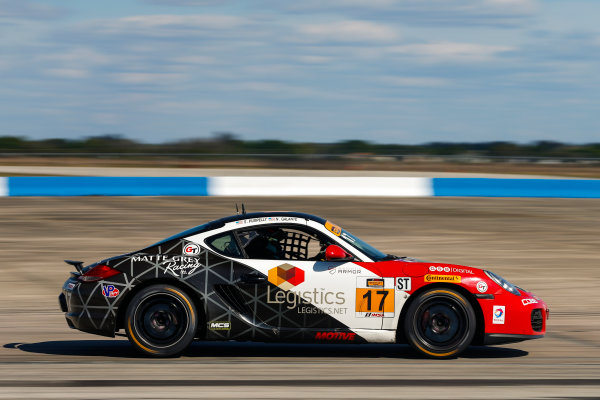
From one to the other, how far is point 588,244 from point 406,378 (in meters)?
10.9

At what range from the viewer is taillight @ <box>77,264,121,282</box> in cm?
673

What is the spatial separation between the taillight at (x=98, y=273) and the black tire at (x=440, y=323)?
2.44 meters

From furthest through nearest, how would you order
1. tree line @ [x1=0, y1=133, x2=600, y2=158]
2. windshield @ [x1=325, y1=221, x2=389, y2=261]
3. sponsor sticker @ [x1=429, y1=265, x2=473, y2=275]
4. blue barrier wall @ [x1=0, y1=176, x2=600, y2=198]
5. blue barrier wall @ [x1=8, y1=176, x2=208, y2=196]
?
1. tree line @ [x1=0, y1=133, x2=600, y2=158]
2. blue barrier wall @ [x1=0, y1=176, x2=600, y2=198]
3. blue barrier wall @ [x1=8, y1=176, x2=208, y2=196]
4. windshield @ [x1=325, y1=221, x2=389, y2=261]
5. sponsor sticker @ [x1=429, y1=265, x2=473, y2=275]

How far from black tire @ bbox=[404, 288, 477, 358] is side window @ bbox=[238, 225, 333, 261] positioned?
35.3 inches

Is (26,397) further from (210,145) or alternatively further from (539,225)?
(210,145)

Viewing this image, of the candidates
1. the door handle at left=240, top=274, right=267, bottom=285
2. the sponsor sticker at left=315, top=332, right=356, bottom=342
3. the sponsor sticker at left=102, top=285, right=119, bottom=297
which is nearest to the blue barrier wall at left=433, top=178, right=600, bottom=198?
the sponsor sticker at left=315, top=332, right=356, bottom=342

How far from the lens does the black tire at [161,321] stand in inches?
262

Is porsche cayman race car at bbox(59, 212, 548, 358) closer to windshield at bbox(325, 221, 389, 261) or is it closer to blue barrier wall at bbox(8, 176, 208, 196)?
windshield at bbox(325, 221, 389, 261)

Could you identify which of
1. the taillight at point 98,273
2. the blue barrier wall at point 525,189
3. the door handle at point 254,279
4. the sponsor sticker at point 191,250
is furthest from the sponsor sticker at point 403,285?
the blue barrier wall at point 525,189

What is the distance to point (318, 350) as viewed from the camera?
7242 mm

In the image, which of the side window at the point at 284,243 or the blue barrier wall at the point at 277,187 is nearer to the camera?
the side window at the point at 284,243

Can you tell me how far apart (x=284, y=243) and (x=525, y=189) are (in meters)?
20.5

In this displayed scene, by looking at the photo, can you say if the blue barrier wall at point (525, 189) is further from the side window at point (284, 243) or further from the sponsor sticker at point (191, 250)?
the sponsor sticker at point (191, 250)

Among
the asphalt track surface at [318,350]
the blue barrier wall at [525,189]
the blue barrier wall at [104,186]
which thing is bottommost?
the asphalt track surface at [318,350]
